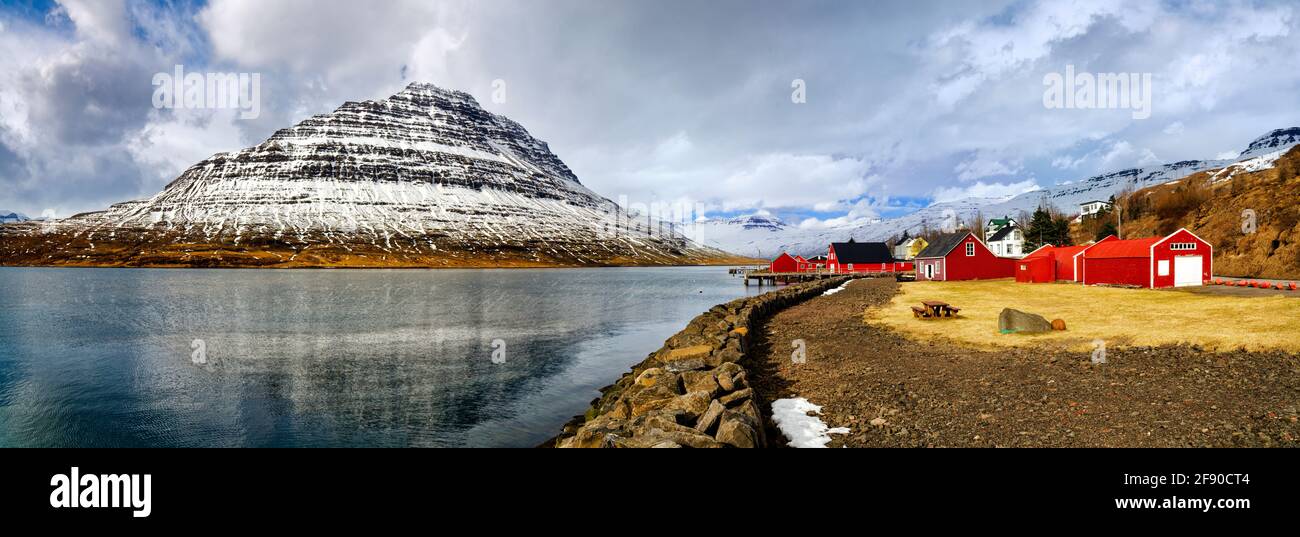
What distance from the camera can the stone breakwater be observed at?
33.5ft

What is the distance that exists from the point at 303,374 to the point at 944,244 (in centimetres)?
6951

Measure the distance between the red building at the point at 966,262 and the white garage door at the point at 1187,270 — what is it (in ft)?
69.0

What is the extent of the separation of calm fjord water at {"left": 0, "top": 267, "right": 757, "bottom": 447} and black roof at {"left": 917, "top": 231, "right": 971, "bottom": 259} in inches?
1450

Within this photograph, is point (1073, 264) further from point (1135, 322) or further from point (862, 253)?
point (862, 253)

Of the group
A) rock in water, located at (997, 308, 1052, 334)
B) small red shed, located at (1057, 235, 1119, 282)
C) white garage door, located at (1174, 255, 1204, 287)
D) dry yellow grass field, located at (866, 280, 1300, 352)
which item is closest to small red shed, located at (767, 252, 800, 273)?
small red shed, located at (1057, 235, 1119, 282)

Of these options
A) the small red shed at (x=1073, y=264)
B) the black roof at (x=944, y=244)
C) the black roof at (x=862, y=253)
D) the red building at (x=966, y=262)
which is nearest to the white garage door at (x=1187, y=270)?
the small red shed at (x=1073, y=264)

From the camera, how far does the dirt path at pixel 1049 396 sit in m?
10.1

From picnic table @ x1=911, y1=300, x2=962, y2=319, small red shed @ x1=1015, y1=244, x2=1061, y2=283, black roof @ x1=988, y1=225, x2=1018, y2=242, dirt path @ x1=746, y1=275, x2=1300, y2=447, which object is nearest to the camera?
dirt path @ x1=746, y1=275, x2=1300, y2=447

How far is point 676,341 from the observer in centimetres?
2655

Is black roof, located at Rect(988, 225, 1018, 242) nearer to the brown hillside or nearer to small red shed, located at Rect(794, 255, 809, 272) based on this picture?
small red shed, located at Rect(794, 255, 809, 272)

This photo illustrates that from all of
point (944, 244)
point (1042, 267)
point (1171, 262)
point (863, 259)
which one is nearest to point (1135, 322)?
point (1171, 262)
